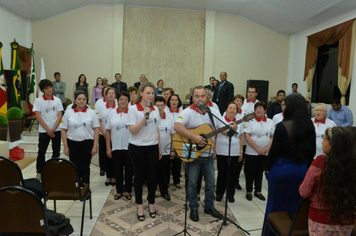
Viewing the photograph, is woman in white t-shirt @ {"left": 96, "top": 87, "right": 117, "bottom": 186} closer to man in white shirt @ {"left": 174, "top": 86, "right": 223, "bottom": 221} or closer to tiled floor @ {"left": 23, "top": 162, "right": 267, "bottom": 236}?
tiled floor @ {"left": 23, "top": 162, "right": 267, "bottom": 236}

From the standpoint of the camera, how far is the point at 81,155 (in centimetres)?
382

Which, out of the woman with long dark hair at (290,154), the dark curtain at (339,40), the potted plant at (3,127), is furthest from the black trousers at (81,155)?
the dark curtain at (339,40)

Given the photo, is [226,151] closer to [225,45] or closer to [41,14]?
[225,45]

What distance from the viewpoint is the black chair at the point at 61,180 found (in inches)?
103

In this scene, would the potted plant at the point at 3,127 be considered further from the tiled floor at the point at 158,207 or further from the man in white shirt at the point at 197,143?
the man in white shirt at the point at 197,143

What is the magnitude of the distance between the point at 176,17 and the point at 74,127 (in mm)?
8303

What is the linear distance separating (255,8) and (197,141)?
8476 millimetres

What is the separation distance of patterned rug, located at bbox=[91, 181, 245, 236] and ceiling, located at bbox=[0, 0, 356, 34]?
7.14 m

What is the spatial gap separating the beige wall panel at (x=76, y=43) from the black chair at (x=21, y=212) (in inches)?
368

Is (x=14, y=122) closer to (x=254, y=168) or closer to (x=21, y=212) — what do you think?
(x=21, y=212)

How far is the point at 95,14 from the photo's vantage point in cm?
1046

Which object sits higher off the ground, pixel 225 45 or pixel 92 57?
pixel 225 45

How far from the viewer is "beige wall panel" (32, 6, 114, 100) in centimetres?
1038

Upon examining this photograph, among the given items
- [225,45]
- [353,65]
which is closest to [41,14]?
[225,45]
